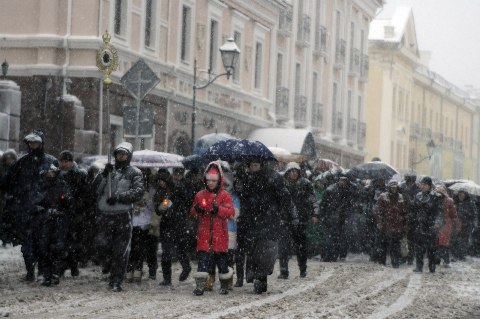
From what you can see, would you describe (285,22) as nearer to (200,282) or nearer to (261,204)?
(261,204)

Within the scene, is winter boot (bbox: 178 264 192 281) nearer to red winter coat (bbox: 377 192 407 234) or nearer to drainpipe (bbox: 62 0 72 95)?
red winter coat (bbox: 377 192 407 234)

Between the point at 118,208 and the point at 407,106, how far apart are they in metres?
53.7

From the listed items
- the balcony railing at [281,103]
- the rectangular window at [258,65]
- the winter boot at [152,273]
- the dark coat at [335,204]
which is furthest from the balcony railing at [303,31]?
the winter boot at [152,273]

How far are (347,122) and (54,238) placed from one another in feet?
127

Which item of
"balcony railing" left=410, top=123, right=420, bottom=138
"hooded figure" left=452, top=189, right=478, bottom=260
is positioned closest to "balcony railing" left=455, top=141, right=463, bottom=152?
"balcony railing" left=410, top=123, right=420, bottom=138

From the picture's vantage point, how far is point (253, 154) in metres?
15.9

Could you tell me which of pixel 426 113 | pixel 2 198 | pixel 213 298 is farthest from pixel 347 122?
pixel 213 298

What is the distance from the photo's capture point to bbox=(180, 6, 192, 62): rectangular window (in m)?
31.9

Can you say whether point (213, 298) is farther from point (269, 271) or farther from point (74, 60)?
point (74, 60)

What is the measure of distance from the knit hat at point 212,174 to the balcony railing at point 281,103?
2671 cm

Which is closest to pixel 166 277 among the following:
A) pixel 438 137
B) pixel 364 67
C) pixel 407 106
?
pixel 364 67

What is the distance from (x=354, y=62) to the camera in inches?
2087

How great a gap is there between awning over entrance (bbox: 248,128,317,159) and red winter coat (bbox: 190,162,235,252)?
23.0 metres

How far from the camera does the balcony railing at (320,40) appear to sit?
1836 inches
